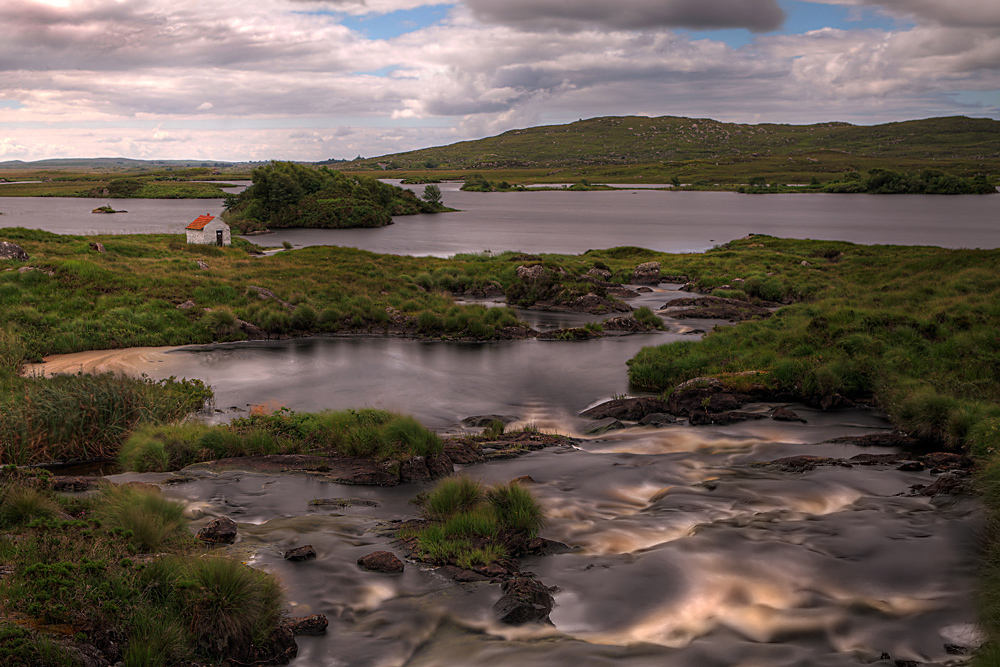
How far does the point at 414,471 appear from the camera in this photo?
527 inches

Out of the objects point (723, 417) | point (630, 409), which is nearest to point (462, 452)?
point (630, 409)

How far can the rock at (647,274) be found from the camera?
170ft

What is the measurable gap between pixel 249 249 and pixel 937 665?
65.1m

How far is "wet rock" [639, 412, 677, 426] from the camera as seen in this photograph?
1817cm

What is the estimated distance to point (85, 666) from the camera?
5.65 m

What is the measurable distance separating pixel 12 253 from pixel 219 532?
110ft

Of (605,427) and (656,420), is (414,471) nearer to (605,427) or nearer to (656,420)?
(605,427)

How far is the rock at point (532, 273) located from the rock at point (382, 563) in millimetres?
35728

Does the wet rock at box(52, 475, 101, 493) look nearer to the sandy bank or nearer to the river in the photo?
the river

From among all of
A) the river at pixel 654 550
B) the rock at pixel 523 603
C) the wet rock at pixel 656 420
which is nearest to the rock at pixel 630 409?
the wet rock at pixel 656 420

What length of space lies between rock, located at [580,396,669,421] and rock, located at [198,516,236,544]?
12390mm

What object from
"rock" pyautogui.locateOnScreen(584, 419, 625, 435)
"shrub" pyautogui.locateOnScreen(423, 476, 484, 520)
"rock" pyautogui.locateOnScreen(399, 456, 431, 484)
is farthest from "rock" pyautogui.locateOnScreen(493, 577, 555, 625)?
"rock" pyautogui.locateOnScreen(584, 419, 625, 435)

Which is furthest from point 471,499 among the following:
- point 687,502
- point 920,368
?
point 920,368

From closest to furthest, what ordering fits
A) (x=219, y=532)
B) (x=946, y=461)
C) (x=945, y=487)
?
(x=219, y=532) → (x=945, y=487) → (x=946, y=461)
